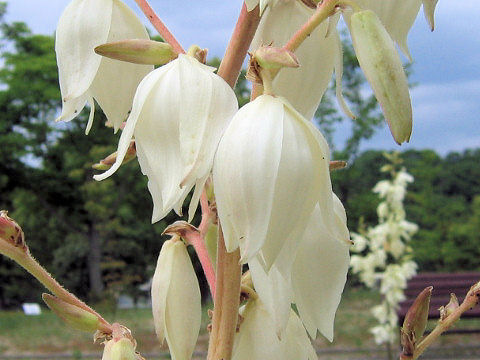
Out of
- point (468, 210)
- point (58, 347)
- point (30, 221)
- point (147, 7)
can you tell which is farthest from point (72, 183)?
point (147, 7)

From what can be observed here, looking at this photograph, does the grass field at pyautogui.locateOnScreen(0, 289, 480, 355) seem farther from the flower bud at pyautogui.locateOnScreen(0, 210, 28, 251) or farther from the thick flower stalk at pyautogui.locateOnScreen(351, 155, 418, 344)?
the flower bud at pyautogui.locateOnScreen(0, 210, 28, 251)

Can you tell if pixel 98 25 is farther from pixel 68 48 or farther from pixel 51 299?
pixel 51 299

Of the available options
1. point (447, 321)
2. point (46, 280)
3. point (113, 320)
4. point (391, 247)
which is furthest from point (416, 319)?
point (113, 320)

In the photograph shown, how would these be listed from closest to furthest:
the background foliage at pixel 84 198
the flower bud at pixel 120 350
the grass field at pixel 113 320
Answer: the flower bud at pixel 120 350 → the grass field at pixel 113 320 → the background foliage at pixel 84 198

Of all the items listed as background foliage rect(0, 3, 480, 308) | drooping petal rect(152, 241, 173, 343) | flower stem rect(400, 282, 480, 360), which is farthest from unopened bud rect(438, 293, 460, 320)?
background foliage rect(0, 3, 480, 308)

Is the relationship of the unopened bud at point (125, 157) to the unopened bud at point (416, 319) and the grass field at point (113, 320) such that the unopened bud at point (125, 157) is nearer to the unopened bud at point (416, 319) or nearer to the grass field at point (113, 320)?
the unopened bud at point (416, 319)

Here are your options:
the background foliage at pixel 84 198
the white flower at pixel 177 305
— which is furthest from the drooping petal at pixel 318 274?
the background foliage at pixel 84 198
